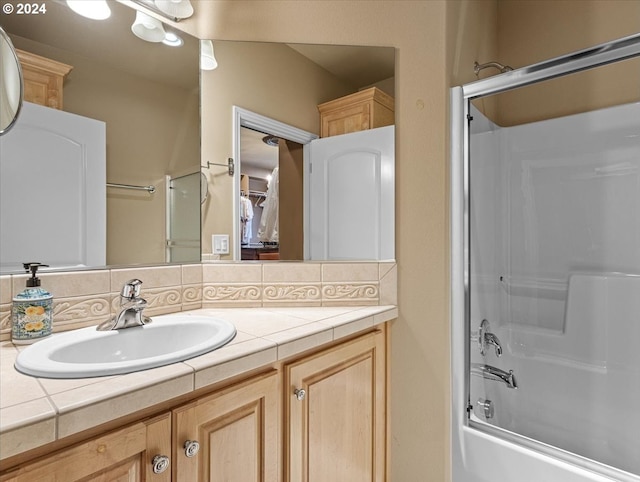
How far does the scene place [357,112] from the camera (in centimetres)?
153

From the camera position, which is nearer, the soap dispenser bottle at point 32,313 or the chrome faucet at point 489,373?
the soap dispenser bottle at point 32,313

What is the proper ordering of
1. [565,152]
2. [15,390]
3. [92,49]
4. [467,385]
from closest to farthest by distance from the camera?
1. [15,390]
2. [92,49]
3. [467,385]
4. [565,152]

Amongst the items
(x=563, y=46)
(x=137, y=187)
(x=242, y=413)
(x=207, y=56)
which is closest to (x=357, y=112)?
(x=207, y=56)

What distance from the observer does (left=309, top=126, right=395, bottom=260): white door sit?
1.50m

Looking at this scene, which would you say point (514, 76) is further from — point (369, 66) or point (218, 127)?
point (218, 127)

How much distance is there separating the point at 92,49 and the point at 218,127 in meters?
0.47

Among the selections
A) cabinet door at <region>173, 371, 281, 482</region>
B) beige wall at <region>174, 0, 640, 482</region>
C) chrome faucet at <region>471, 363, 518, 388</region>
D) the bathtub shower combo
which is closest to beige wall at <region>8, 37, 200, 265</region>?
beige wall at <region>174, 0, 640, 482</region>

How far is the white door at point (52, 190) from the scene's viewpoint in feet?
3.34

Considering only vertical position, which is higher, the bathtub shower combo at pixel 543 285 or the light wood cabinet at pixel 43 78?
the light wood cabinet at pixel 43 78

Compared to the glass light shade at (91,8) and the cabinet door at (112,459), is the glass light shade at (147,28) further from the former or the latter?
the cabinet door at (112,459)

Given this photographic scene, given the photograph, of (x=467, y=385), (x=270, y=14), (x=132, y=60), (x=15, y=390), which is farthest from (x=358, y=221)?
(x=15, y=390)

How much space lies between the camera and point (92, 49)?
119cm

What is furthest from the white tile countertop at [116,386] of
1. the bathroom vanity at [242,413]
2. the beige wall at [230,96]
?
the beige wall at [230,96]

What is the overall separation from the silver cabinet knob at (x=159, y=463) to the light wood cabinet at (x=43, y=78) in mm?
1035
